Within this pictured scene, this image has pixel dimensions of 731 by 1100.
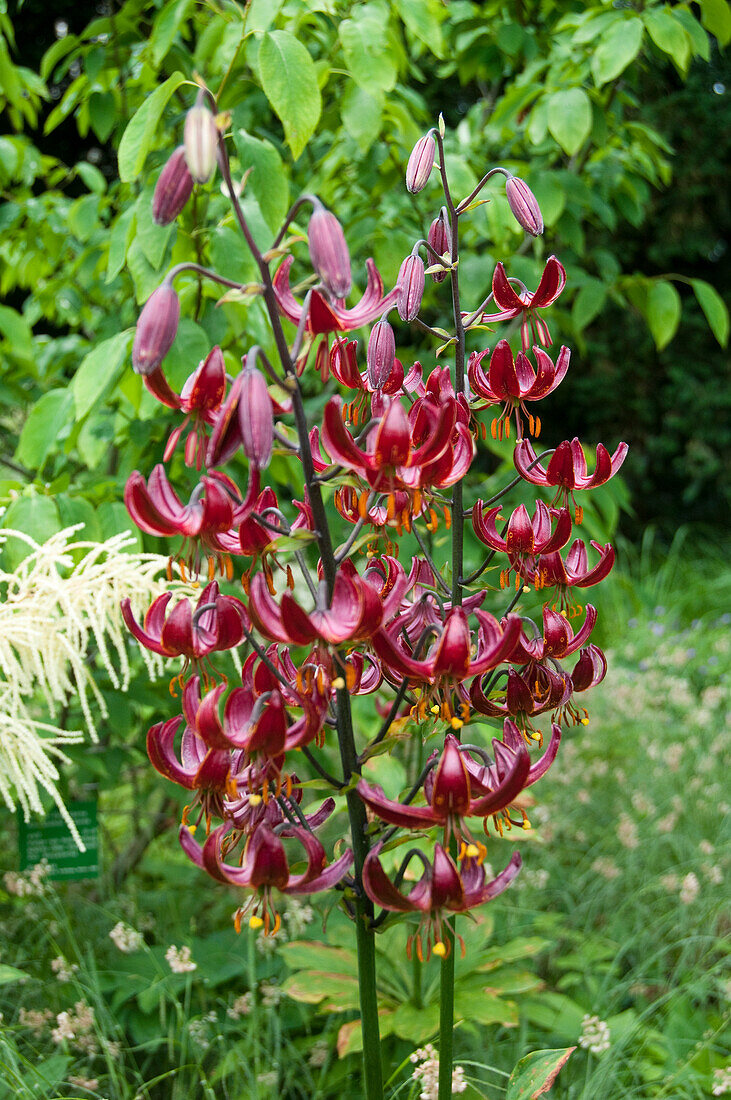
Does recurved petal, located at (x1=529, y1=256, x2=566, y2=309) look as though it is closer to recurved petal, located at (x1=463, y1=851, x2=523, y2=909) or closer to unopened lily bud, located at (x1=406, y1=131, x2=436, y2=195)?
unopened lily bud, located at (x1=406, y1=131, x2=436, y2=195)

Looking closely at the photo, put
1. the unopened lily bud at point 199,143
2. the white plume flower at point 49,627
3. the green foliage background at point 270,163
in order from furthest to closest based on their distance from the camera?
the green foliage background at point 270,163, the white plume flower at point 49,627, the unopened lily bud at point 199,143

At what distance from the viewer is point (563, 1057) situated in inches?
41.6

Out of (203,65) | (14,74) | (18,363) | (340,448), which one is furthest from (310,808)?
(203,65)

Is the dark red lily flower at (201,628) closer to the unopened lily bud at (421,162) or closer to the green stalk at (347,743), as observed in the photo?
the green stalk at (347,743)

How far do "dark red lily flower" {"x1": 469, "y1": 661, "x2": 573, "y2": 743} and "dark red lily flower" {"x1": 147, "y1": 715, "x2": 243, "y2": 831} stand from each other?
283 millimetres

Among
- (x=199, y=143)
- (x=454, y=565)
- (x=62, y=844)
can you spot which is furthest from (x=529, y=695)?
(x=62, y=844)

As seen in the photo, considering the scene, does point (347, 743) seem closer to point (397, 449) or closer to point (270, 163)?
point (397, 449)

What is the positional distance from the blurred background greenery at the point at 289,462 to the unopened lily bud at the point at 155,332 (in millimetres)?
557

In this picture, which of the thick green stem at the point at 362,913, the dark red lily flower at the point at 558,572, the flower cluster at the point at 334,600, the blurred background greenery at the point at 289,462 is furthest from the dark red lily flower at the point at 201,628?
the blurred background greenery at the point at 289,462

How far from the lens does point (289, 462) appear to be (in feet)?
5.39

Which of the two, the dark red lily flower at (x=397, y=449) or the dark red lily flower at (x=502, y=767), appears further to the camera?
the dark red lily flower at (x=502, y=767)

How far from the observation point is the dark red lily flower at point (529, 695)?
3.17ft

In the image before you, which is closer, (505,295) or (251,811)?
(251,811)

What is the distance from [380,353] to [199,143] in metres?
0.30
